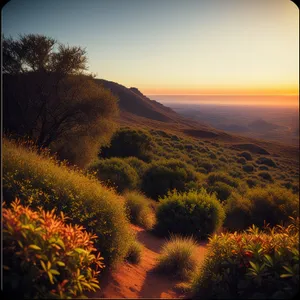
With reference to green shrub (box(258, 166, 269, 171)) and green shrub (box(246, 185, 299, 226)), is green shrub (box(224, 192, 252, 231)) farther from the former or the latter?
green shrub (box(258, 166, 269, 171))

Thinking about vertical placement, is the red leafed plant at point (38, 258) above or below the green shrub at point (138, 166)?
above

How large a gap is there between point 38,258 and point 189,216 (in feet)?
23.7

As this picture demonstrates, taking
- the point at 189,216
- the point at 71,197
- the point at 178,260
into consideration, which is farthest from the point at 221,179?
the point at 71,197

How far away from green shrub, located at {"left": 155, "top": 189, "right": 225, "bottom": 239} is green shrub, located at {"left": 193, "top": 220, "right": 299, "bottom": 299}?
4893 mm

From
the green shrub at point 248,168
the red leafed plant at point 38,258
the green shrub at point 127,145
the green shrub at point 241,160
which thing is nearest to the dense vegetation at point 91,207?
the red leafed plant at point 38,258

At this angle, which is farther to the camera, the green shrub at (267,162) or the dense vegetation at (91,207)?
the green shrub at (267,162)

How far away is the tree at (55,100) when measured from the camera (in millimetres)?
13734

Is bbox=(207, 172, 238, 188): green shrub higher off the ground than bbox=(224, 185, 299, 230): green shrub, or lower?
lower

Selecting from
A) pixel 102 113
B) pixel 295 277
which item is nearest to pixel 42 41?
pixel 102 113

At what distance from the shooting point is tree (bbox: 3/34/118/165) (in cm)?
1373

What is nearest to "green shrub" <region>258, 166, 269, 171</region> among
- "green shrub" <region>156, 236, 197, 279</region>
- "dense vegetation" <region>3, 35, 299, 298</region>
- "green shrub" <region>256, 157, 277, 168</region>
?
"green shrub" <region>256, 157, 277, 168</region>

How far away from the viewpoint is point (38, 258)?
382 centimetres

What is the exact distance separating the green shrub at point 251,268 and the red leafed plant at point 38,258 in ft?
7.06

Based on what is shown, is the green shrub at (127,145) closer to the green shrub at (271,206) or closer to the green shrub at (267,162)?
the green shrub at (267,162)
